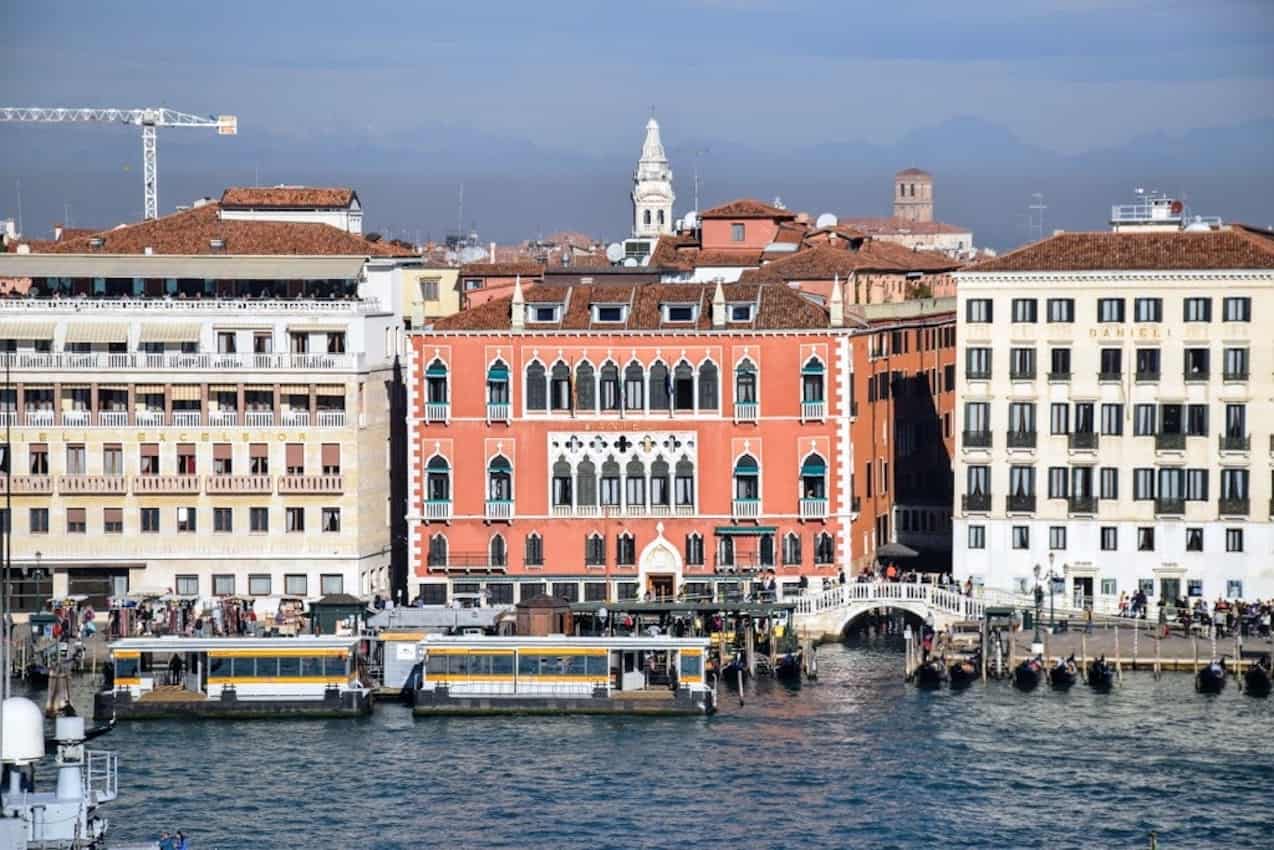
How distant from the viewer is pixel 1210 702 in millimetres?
67000

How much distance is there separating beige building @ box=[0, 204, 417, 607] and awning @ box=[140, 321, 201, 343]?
32 mm

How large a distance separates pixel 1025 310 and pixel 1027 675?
10.3 m

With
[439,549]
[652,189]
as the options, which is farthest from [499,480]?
[652,189]

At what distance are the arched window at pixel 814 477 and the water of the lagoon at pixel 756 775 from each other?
7.15 metres

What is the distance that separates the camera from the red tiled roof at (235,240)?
79.4 meters

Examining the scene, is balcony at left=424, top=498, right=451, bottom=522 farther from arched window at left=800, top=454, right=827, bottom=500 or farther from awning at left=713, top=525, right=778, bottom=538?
arched window at left=800, top=454, right=827, bottom=500

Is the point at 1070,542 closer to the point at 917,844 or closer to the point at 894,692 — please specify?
the point at 894,692

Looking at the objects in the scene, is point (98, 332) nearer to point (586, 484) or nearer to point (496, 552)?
point (496, 552)

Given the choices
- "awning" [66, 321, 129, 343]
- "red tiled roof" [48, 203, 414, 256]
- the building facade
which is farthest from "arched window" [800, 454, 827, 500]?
"awning" [66, 321, 129, 343]

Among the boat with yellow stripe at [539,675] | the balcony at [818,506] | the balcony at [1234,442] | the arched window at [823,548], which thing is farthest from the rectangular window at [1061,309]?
the boat with yellow stripe at [539,675]

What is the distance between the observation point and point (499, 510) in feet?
251

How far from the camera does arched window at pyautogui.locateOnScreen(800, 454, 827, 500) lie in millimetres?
75562

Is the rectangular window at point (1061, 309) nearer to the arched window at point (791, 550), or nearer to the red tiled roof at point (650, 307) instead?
the red tiled roof at point (650, 307)

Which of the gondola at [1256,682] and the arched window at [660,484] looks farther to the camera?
the arched window at [660,484]
